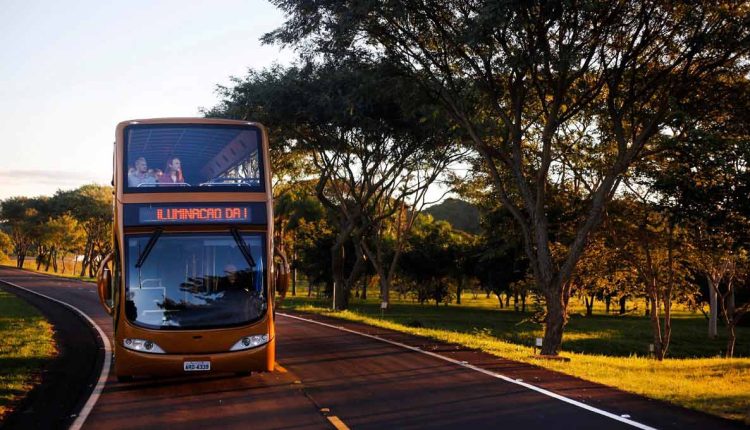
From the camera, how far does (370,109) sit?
89.1 feet

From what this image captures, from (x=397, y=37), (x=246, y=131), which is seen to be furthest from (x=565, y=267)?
(x=246, y=131)

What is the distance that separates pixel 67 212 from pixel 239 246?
77.5 m

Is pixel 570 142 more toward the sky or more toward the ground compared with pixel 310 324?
more toward the sky

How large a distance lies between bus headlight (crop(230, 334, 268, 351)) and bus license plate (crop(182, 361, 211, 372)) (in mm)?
472

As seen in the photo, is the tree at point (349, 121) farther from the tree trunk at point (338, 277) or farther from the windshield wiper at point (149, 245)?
the windshield wiper at point (149, 245)

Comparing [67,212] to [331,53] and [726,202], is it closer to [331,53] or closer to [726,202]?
[331,53]

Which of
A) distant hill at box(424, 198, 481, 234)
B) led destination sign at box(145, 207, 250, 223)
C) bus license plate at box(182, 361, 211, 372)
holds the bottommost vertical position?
bus license plate at box(182, 361, 211, 372)

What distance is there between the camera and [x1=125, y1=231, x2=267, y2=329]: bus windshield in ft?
38.3

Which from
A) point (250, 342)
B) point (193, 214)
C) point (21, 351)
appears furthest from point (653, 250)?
point (21, 351)

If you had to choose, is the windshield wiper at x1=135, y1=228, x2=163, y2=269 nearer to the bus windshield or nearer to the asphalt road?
the bus windshield

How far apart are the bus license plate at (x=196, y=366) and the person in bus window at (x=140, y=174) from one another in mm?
3027

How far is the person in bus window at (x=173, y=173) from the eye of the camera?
12.0 meters

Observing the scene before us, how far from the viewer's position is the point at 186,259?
11828 mm

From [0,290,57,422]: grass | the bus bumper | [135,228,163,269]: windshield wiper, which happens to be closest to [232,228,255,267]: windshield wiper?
[135,228,163,269]: windshield wiper
